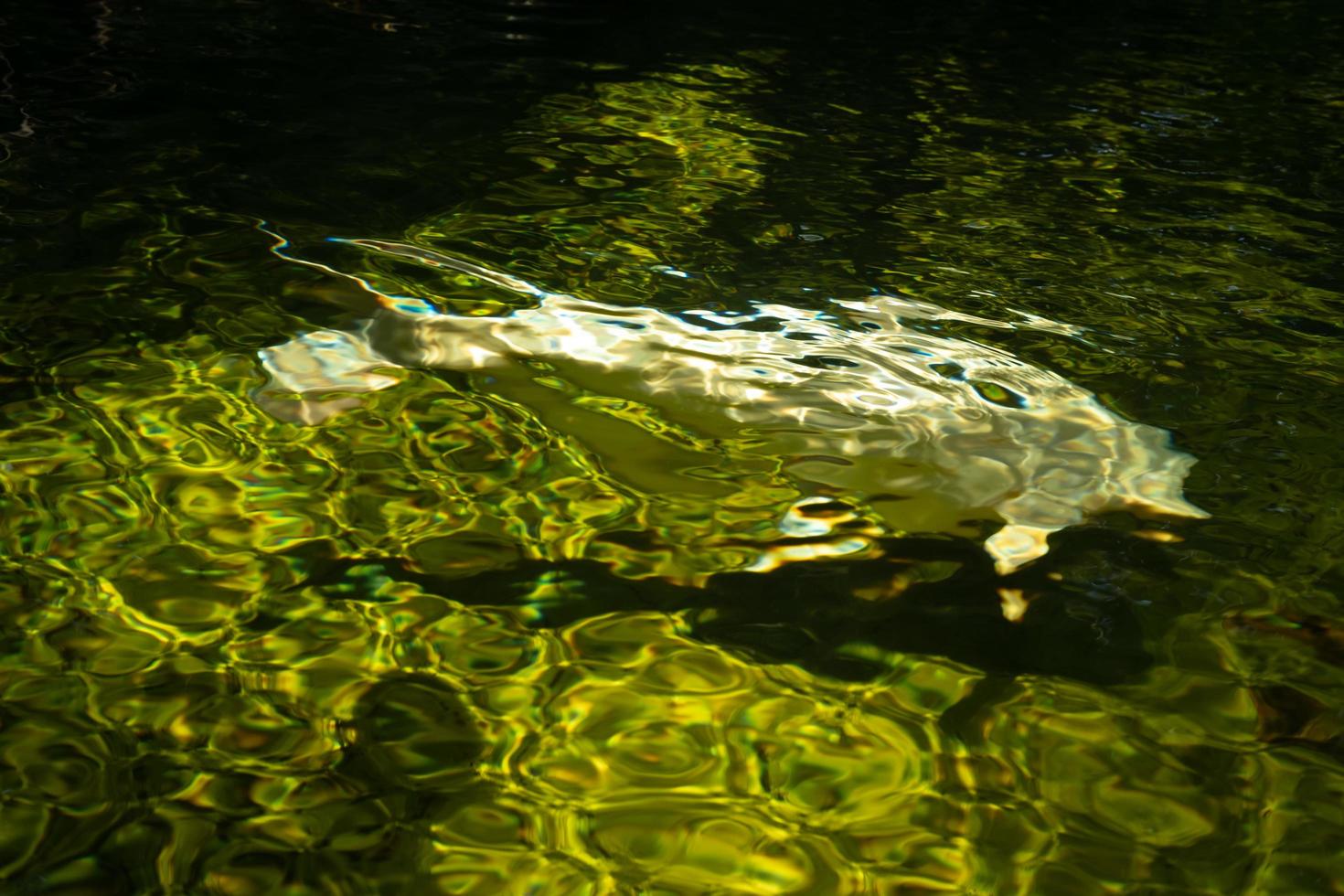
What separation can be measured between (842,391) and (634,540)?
2.26ft

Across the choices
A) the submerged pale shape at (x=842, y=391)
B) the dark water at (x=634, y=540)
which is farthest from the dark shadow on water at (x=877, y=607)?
the submerged pale shape at (x=842, y=391)

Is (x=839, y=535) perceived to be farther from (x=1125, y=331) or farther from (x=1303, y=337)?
(x=1303, y=337)

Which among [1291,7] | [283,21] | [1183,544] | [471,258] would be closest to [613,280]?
[471,258]

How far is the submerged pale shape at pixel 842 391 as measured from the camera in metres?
2.13

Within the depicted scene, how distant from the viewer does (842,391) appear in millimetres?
2418

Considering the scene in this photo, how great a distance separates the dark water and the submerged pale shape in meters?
0.02

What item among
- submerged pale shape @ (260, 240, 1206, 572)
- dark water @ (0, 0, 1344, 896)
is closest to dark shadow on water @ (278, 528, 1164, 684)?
dark water @ (0, 0, 1344, 896)

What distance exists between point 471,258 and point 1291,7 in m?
8.22

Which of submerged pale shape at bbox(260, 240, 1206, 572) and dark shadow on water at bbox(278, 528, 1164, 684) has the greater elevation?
submerged pale shape at bbox(260, 240, 1206, 572)

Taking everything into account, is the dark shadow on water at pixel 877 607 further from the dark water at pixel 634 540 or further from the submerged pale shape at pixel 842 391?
the submerged pale shape at pixel 842 391

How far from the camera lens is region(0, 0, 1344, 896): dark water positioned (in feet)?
4.57

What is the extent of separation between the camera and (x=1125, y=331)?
279cm

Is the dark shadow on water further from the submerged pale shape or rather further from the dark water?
the submerged pale shape

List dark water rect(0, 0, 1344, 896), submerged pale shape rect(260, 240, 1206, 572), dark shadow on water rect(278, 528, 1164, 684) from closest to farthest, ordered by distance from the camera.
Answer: dark water rect(0, 0, 1344, 896), dark shadow on water rect(278, 528, 1164, 684), submerged pale shape rect(260, 240, 1206, 572)
